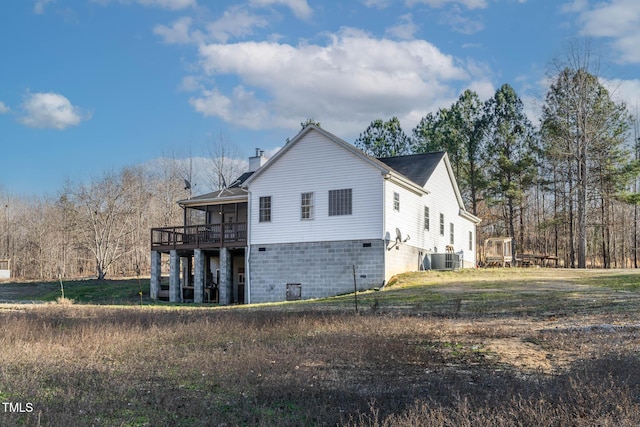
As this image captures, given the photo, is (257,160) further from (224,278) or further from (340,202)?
(340,202)

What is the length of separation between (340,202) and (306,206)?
5.95 ft

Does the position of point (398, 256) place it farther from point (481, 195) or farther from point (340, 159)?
point (481, 195)

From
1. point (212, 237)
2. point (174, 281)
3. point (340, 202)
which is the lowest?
point (174, 281)

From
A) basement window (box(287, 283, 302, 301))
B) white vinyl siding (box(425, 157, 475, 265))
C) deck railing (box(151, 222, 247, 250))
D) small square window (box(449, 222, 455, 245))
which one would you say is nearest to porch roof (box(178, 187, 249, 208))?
deck railing (box(151, 222, 247, 250))

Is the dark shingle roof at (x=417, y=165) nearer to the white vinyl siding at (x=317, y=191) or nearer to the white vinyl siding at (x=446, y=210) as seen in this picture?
the white vinyl siding at (x=446, y=210)

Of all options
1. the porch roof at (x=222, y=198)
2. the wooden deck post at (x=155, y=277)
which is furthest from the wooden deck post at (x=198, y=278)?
the wooden deck post at (x=155, y=277)

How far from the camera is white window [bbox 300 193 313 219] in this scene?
2939 centimetres

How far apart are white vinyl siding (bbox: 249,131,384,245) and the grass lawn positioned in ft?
32.4

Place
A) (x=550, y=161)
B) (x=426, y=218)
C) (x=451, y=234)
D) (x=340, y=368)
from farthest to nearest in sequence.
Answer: (x=550, y=161) → (x=451, y=234) → (x=426, y=218) → (x=340, y=368)

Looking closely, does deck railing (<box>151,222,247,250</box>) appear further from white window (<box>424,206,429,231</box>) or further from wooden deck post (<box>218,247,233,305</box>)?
white window (<box>424,206,429,231</box>)

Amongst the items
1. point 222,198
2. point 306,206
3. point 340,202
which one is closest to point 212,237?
point 222,198

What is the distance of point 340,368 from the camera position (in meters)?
9.95

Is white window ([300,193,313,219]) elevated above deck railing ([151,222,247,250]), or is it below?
above

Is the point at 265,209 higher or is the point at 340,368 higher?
the point at 265,209
